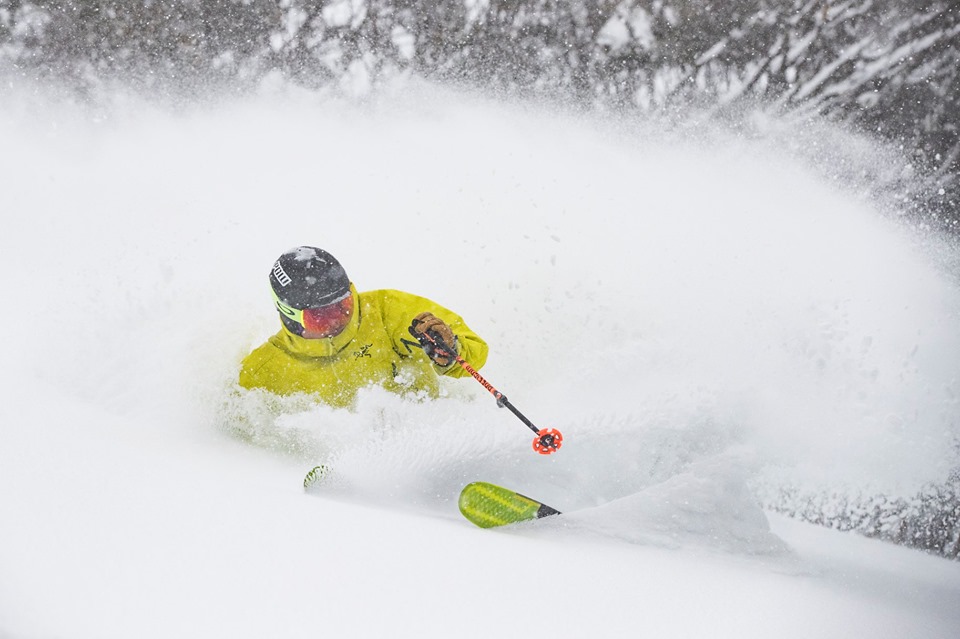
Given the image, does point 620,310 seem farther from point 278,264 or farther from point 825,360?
point 278,264

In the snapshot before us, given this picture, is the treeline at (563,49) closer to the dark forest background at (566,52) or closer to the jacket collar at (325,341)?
the dark forest background at (566,52)

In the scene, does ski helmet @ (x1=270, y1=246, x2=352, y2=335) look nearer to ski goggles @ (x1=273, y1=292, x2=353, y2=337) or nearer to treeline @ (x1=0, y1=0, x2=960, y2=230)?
ski goggles @ (x1=273, y1=292, x2=353, y2=337)

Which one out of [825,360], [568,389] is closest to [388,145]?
[568,389]

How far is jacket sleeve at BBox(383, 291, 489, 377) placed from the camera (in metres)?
3.18

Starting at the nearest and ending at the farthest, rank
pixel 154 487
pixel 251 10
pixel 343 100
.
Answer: pixel 154 487
pixel 343 100
pixel 251 10

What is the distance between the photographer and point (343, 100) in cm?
639

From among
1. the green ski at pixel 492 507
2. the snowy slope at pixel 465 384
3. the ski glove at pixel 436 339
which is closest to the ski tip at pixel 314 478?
the snowy slope at pixel 465 384

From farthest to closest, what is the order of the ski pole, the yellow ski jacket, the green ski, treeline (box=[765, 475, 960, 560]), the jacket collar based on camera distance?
treeline (box=[765, 475, 960, 560]) → the yellow ski jacket → the jacket collar → the ski pole → the green ski

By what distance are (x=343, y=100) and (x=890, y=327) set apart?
4.90 meters

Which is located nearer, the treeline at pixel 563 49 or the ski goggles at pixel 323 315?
the ski goggles at pixel 323 315

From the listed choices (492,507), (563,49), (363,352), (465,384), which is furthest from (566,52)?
(492,507)

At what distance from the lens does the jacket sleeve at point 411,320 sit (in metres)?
3.18

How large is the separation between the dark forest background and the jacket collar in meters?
3.93

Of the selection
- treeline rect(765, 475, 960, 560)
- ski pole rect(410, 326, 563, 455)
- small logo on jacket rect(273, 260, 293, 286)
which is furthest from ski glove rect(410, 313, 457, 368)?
treeline rect(765, 475, 960, 560)
